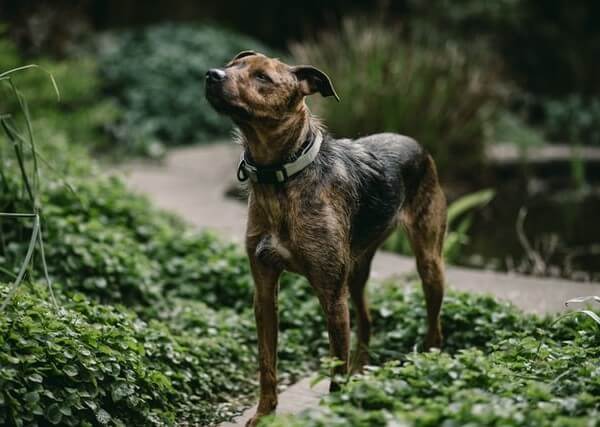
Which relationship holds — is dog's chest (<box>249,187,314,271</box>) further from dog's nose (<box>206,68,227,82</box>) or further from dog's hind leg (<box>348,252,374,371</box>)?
dog's hind leg (<box>348,252,374,371</box>)

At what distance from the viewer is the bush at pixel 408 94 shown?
8.85 meters

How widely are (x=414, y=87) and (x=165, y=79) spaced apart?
5.65 m

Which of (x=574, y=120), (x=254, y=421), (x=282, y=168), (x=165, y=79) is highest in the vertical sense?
(x=282, y=168)

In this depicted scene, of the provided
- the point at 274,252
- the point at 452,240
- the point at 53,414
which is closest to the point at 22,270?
the point at 53,414

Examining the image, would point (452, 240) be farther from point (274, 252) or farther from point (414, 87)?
point (274, 252)

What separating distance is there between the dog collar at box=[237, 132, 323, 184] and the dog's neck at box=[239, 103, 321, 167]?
3cm

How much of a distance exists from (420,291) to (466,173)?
448 centimetres

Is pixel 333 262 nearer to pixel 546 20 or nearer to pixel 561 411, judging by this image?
pixel 561 411

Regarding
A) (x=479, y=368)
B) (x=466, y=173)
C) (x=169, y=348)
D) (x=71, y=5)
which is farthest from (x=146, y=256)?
(x=71, y=5)

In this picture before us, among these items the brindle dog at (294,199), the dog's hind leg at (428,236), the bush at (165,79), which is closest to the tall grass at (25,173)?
the brindle dog at (294,199)

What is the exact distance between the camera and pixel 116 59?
44.5 feet

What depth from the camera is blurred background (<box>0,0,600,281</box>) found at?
29.0ft

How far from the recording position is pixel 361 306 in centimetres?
495

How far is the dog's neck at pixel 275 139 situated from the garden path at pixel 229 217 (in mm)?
1088
